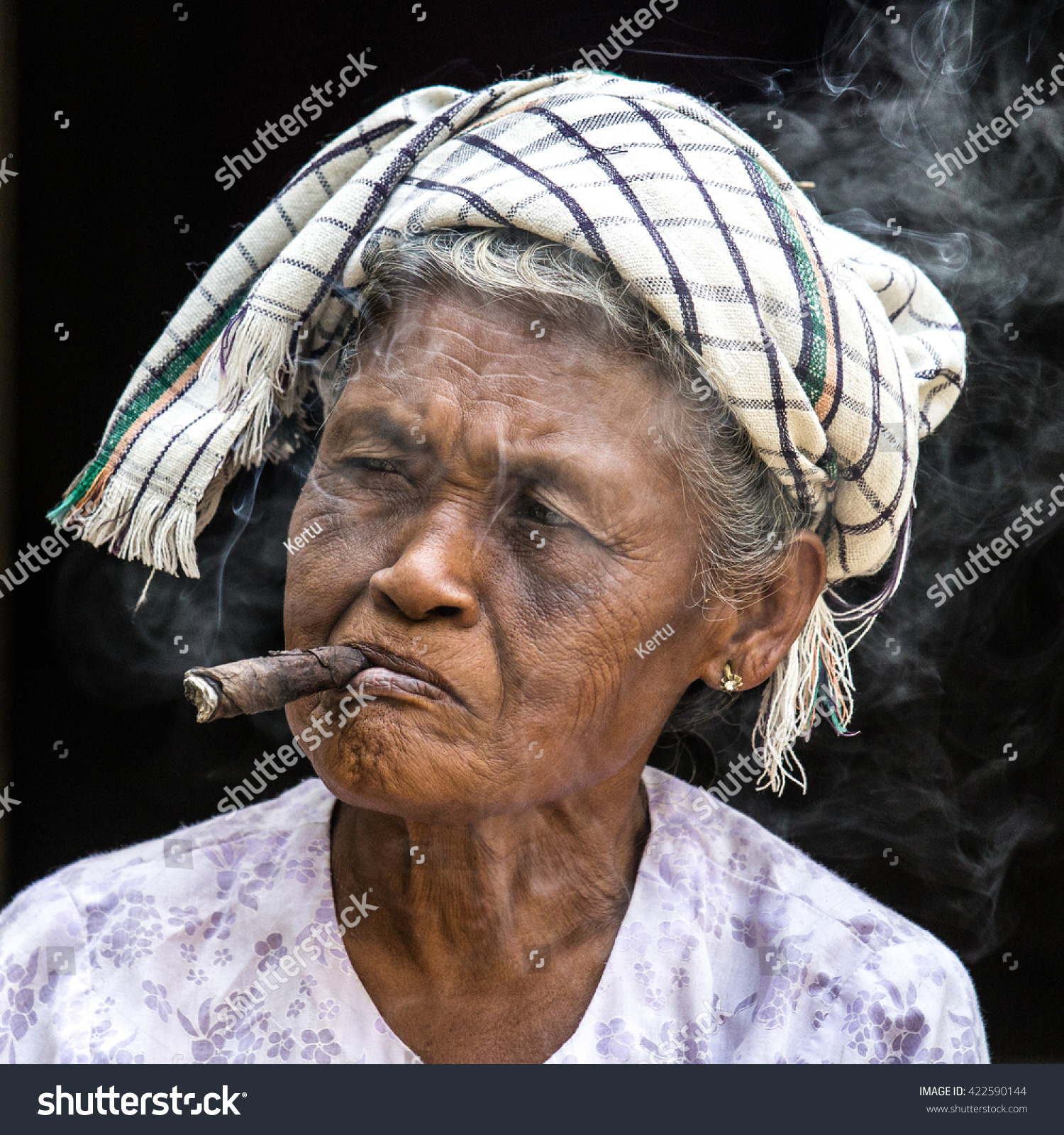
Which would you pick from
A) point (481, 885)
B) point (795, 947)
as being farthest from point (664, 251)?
point (795, 947)

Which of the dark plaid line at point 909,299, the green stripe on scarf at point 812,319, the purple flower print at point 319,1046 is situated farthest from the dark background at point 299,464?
the purple flower print at point 319,1046

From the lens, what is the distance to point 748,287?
5.13 feet

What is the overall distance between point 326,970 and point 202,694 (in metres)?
0.71

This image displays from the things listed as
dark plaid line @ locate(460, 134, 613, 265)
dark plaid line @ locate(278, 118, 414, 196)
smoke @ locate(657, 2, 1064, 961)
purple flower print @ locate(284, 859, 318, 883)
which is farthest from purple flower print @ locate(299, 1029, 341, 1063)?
dark plaid line @ locate(278, 118, 414, 196)

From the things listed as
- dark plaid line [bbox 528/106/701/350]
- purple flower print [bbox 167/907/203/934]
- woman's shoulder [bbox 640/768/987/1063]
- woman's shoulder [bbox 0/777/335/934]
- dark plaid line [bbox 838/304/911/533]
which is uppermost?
dark plaid line [bbox 528/106/701/350]

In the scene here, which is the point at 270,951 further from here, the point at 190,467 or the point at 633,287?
the point at 633,287

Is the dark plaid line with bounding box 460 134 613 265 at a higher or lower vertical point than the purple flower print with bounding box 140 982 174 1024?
higher

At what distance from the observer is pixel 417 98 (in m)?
1.81

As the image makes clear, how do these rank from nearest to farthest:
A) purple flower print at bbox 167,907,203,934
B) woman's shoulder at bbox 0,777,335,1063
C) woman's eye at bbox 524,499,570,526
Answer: woman's eye at bbox 524,499,570,526, woman's shoulder at bbox 0,777,335,1063, purple flower print at bbox 167,907,203,934

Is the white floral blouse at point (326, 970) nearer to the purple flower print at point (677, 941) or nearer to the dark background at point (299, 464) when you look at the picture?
the purple flower print at point (677, 941)

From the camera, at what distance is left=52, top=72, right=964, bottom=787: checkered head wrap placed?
1559mm

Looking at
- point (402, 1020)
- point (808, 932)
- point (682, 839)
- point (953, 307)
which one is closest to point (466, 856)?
point (402, 1020)

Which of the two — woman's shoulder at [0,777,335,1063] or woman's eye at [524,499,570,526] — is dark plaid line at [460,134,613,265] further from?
woman's shoulder at [0,777,335,1063]

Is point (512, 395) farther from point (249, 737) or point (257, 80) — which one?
point (249, 737)
